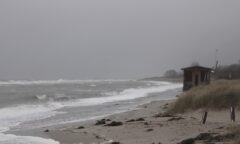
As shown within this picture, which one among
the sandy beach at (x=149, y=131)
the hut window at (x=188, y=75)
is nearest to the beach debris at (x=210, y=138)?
the sandy beach at (x=149, y=131)

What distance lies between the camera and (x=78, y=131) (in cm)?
1880

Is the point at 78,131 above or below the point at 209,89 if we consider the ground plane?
below

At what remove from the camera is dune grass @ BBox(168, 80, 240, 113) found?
20.6 meters

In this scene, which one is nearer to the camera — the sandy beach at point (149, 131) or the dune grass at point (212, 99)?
the sandy beach at point (149, 131)

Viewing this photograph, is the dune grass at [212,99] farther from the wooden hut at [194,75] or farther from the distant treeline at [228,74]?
the distant treeline at [228,74]

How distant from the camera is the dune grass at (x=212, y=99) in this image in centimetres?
2064

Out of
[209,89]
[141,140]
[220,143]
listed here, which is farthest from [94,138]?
[209,89]

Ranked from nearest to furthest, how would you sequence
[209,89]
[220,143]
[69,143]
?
1. [220,143]
2. [69,143]
3. [209,89]

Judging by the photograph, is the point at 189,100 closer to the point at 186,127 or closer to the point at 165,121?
the point at 165,121

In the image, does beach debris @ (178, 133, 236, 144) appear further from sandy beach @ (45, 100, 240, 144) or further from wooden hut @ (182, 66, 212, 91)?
wooden hut @ (182, 66, 212, 91)

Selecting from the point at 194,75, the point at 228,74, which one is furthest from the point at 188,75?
the point at 228,74

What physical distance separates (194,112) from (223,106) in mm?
1443

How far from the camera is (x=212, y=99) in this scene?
21172mm

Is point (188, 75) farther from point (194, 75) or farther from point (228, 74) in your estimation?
point (228, 74)
